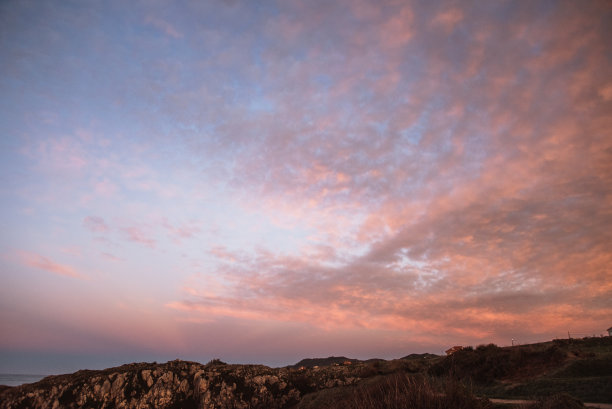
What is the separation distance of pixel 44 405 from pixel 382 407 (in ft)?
63.7

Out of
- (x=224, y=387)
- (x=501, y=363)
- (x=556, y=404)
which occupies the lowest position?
(x=224, y=387)

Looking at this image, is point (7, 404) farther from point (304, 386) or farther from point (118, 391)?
point (304, 386)

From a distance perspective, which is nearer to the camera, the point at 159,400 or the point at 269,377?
the point at 159,400

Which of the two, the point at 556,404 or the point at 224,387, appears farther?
the point at 224,387

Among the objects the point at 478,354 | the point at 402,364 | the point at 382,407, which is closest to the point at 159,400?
the point at 382,407

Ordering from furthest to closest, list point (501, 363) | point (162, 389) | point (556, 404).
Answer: point (501, 363), point (162, 389), point (556, 404)

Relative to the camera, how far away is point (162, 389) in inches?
716

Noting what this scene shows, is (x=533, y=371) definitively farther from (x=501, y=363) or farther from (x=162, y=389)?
(x=162, y=389)

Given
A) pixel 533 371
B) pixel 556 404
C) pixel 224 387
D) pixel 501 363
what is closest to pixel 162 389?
pixel 224 387

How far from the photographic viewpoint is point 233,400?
18.4 metres

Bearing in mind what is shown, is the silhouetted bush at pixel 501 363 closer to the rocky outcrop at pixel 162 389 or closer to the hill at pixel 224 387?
the hill at pixel 224 387

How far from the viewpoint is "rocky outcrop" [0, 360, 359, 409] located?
17.5m

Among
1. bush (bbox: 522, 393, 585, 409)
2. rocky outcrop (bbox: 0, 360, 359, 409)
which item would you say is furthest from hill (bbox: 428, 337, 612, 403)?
rocky outcrop (bbox: 0, 360, 359, 409)

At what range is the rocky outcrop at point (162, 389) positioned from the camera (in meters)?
17.5
